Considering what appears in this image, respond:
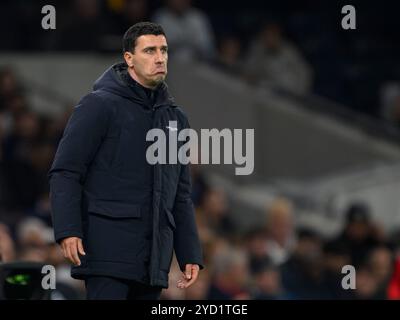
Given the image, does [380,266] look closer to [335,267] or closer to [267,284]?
[335,267]

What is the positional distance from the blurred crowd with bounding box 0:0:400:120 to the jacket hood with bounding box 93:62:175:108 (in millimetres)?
7611

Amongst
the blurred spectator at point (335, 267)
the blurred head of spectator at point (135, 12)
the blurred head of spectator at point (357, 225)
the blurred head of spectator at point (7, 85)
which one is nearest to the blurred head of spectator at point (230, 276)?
the blurred spectator at point (335, 267)

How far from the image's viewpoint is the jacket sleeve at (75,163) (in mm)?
6527

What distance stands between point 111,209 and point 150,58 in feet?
2.14

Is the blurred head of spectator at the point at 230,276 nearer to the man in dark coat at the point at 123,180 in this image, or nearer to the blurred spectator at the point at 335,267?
the blurred spectator at the point at 335,267

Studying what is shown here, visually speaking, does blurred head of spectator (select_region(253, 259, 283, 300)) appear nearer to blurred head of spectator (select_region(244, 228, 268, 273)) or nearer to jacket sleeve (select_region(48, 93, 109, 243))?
blurred head of spectator (select_region(244, 228, 268, 273))

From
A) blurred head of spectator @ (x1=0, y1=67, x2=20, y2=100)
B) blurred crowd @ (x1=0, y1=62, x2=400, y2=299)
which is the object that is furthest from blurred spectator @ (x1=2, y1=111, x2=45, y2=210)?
blurred head of spectator @ (x1=0, y1=67, x2=20, y2=100)

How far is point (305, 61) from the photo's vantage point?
1542 cm

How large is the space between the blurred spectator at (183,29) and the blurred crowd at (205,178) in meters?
0.01

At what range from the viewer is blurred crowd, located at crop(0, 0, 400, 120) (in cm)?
1459

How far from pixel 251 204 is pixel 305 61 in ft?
6.83

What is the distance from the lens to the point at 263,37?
15.1 meters

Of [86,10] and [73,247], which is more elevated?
[86,10]

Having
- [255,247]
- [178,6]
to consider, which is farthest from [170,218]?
[178,6]
